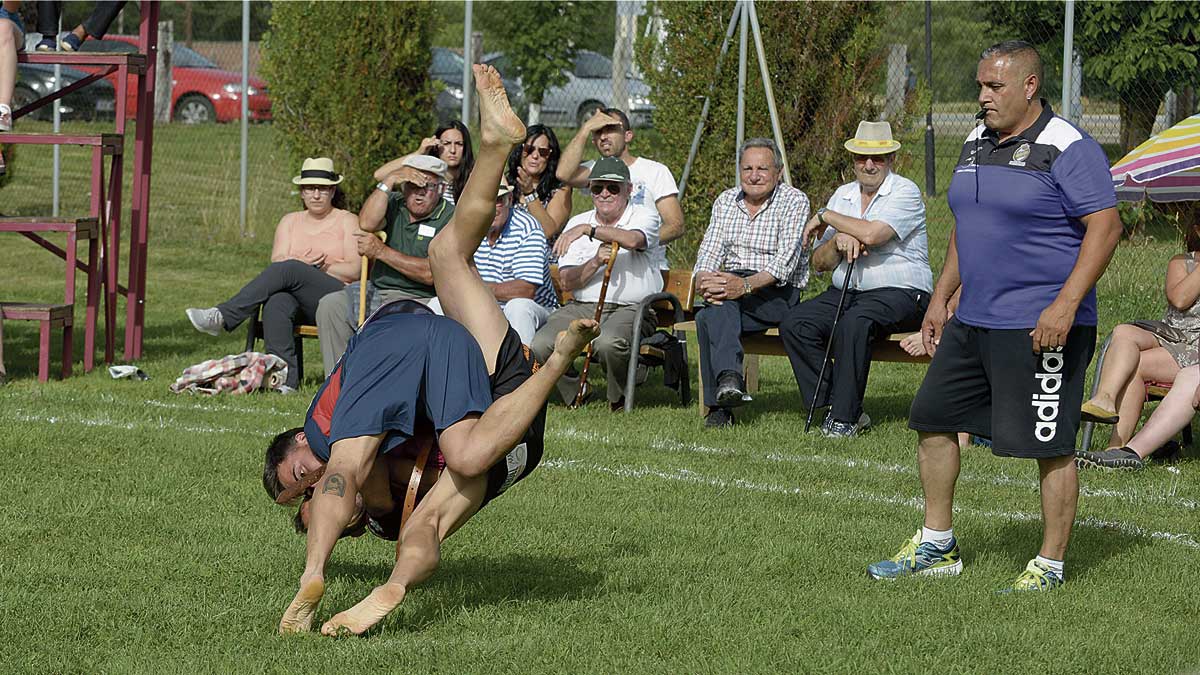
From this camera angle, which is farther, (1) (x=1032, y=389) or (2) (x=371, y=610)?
(1) (x=1032, y=389)

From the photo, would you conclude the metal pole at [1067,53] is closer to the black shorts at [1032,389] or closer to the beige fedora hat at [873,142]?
the beige fedora hat at [873,142]

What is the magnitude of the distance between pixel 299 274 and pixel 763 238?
305 centimetres

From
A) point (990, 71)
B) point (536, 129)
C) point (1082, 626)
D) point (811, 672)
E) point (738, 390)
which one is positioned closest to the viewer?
point (811, 672)

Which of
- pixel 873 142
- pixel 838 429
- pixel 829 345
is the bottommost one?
pixel 838 429

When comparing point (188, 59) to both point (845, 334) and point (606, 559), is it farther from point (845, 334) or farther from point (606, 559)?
point (606, 559)

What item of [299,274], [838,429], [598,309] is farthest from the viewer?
[299,274]

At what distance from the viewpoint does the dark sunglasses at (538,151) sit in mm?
10492

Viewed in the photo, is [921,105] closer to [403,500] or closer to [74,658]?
[403,500]

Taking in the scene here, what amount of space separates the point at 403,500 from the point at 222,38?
Answer: 816 inches

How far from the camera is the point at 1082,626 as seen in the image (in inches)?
197

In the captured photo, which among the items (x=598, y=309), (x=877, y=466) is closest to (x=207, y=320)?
(x=598, y=309)

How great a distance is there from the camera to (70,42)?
10805 millimetres

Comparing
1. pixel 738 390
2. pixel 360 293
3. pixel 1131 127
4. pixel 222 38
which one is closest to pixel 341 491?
pixel 738 390

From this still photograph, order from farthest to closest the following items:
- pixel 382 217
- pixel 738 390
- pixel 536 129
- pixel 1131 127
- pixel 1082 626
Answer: pixel 1131 127 < pixel 536 129 < pixel 382 217 < pixel 738 390 < pixel 1082 626
